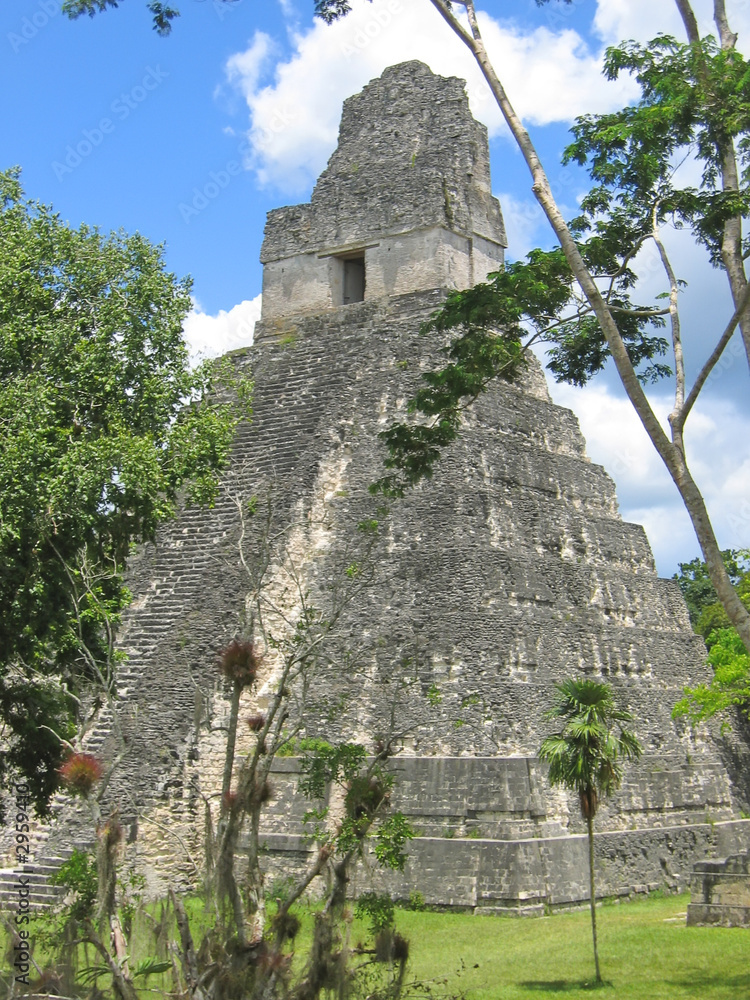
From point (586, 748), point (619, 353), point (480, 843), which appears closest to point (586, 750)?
point (586, 748)

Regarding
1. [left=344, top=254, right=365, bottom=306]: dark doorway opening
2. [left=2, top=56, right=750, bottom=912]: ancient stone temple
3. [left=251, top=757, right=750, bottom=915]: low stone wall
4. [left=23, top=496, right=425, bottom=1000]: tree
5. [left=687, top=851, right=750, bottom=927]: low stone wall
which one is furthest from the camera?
[left=344, top=254, right=365, bottom=306]: dark doorway opening

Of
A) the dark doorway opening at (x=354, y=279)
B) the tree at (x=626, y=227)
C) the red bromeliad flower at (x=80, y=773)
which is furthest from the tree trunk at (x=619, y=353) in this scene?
the dark doorway opening at (x=354, y=279)

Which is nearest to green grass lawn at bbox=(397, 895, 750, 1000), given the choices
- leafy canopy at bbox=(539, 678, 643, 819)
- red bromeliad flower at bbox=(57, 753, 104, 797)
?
leafy canopy at bbox=(539, 678, 643, 819)

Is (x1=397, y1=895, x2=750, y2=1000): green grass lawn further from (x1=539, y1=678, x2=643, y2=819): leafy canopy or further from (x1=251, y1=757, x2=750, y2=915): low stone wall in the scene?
(x1=539, y1=678, x2=643, y2=819): leafy canopy

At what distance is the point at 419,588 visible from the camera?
15.3 metres

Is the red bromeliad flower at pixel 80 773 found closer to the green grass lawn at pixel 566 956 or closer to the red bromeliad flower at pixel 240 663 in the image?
the red bromeliad flower at pixel 240 663

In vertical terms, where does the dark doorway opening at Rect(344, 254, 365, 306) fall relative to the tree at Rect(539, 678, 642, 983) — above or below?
above

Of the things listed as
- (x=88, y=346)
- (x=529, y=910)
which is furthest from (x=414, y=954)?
(x=88, y=346)

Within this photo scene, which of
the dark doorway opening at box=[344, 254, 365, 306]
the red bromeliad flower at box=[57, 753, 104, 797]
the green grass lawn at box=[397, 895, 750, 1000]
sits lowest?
the green grass lawn at box=[397, 895, 750, 1000]

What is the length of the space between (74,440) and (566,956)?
6806 mm

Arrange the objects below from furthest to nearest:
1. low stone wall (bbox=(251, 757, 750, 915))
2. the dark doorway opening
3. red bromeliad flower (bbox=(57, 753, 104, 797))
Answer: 1. the dark doorway opening
2. low stone wall (bbox=(251, 757, 750, 915))
3. red bromeliad flower (bbox=(57, 753, 104, 797))

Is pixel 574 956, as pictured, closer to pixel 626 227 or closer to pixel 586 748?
pixel 586 748

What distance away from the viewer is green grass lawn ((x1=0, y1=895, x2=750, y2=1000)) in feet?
33.4

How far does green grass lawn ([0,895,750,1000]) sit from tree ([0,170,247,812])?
2753 millimetres
